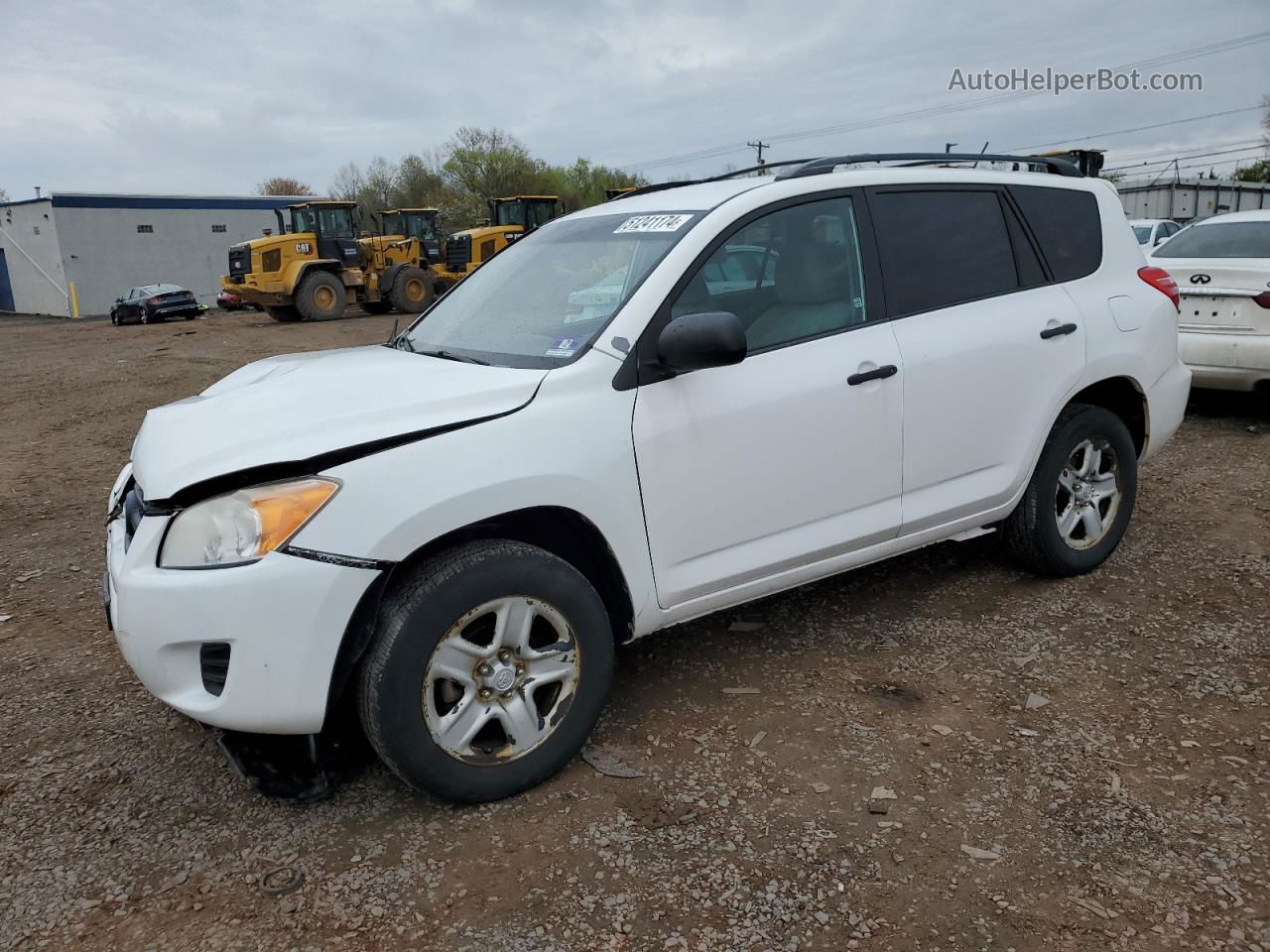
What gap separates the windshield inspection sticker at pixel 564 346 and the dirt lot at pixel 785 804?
1281 millimetres

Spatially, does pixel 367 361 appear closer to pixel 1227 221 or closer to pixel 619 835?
pixel 619 835

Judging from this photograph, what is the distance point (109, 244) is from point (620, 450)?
47.1 metres

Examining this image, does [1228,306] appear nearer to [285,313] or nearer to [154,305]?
[285,313]

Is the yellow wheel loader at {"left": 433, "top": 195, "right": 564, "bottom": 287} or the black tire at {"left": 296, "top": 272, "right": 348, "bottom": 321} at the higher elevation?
the yellow wheel loader at {"left": 433, "top": 195, "right": 564, "bottom": 287}

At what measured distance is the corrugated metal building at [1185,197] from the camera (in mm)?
39312

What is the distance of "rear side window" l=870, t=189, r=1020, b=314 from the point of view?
3.55 meters


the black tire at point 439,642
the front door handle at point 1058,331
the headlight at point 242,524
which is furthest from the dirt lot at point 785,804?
the front door handle at point 1058,331

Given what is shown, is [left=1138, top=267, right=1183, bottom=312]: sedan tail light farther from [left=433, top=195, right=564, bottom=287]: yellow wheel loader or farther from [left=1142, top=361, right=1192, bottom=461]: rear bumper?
[left=433, top=195, right=564, bottom=287]: yellow wheel loader

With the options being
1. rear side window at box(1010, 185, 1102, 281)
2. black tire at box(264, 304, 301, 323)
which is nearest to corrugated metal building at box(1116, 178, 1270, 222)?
black tire at box(264, 304, 301, 323)

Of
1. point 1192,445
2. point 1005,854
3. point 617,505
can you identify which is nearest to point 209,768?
point 617,505

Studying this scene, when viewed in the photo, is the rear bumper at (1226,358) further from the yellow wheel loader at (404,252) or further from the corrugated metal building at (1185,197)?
the corrugated metal building at (1185,197)

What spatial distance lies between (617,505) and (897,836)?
1228 mm

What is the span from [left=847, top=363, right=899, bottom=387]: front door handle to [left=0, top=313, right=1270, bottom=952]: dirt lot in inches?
43.6

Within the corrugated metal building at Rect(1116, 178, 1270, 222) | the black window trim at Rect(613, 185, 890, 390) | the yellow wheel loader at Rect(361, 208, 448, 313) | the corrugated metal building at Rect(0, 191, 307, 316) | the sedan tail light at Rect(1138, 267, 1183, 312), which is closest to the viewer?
the black window trim at Rect(613, 185, 890, 390)
